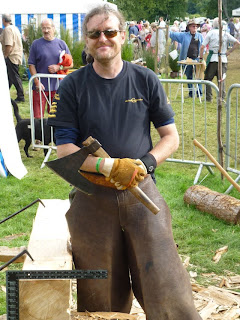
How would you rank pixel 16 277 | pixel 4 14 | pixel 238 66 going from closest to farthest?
pixel 16 277 < pixel 4 14 < pixel 238 66

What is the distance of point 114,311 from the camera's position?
3.43m

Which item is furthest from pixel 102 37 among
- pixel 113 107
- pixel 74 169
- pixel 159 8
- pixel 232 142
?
pixel 159 8

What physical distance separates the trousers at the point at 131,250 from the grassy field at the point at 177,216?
1455mm

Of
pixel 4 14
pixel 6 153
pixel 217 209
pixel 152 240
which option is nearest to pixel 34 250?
pixel 152 240

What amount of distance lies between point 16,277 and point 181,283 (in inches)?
35.5

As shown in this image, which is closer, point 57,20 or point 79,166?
point 79,166

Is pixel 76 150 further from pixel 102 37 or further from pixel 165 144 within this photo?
pixel 102 37

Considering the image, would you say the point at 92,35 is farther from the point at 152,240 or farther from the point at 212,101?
the point at 212,101

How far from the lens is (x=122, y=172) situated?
9.77 ft

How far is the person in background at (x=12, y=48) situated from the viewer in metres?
13.9

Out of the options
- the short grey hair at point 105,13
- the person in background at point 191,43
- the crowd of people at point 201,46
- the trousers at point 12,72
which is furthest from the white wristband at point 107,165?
the person in background at point 191,43

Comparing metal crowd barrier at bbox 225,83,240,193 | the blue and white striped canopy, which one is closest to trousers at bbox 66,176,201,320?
metal crowd barrier at bbox 225,83,240,193

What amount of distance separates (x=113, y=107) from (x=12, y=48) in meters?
11.7

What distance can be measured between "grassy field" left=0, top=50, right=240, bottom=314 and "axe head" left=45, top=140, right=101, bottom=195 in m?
1.75
